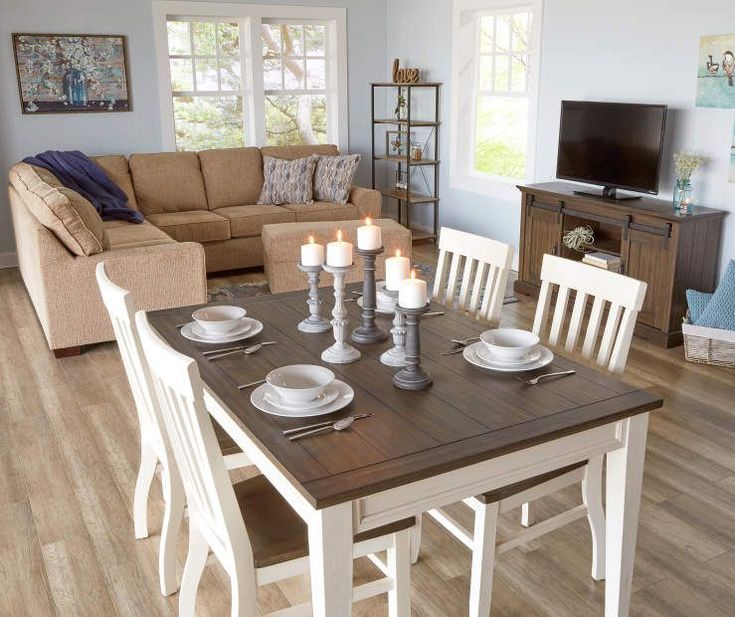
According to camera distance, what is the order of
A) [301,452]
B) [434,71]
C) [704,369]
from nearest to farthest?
[301,452] < [704,369] < [434,71]

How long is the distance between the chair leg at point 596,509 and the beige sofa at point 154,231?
9.11 feet

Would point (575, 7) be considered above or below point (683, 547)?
above

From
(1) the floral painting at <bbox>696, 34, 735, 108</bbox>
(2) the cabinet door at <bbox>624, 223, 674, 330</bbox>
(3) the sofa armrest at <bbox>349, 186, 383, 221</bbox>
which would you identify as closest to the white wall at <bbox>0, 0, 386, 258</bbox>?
(3) the sofa armrest at <bbox>349, 186, 383, 221</bbox>

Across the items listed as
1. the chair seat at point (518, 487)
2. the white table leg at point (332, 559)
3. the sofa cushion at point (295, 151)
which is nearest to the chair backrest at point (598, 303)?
the chair seat at point (518, 487)

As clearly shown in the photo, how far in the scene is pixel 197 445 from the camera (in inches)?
66.6

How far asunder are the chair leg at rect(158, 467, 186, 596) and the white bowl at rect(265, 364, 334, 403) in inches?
22.0

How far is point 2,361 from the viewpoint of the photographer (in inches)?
166

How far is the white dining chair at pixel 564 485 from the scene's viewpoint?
202 centimetres

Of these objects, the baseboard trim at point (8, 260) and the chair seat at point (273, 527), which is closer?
the chair seat at point (273, 527)

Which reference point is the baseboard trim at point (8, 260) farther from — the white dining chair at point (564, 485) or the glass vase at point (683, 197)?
the white dining chair at point (564, 485)

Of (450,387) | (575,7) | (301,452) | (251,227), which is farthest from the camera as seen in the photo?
(251,227)

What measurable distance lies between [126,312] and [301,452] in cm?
66

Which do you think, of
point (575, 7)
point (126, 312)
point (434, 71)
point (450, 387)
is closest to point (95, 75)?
point (434, 71)

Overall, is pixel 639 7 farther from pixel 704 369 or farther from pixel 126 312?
pixel 126 312
